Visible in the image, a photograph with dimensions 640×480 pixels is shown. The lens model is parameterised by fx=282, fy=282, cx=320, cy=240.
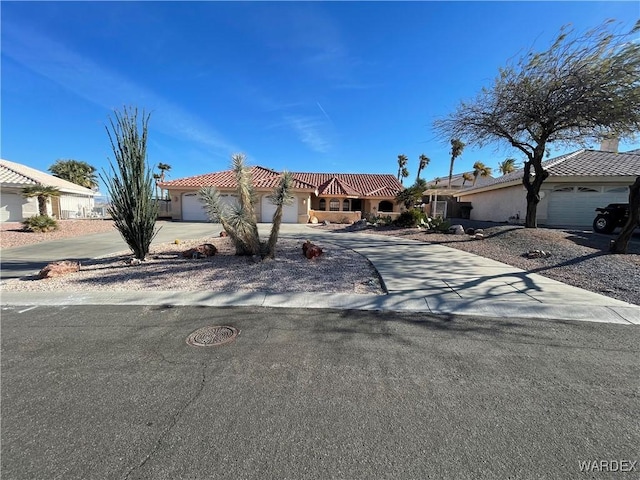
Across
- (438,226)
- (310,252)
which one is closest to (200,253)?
(310,252)

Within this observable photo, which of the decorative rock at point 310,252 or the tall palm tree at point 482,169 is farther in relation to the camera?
the tall palm tree at point 482,169

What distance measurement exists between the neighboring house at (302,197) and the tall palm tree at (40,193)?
7277 mm

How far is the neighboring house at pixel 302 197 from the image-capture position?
23.6 m

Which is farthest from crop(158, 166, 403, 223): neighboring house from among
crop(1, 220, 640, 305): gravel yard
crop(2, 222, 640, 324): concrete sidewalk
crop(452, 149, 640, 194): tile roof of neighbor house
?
crop(2, 222, 640, 324): concrete sidewalk

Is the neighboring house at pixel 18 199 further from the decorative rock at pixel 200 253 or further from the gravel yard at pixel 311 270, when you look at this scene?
the decorative rock at pixel 200 253

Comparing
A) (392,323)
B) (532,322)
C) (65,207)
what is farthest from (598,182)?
(65,207)

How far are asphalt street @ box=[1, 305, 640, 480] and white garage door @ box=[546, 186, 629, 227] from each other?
17339 millimetres

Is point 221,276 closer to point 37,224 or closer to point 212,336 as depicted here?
point 212,336

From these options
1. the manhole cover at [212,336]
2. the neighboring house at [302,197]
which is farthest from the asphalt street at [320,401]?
the neighboring house at [302,197]

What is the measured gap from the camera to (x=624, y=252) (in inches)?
315

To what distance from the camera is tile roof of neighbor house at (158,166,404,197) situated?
24.0 meters

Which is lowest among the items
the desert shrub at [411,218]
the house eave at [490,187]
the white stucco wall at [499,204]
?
the desert shrub at [411,218]

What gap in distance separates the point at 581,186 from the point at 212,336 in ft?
72.6

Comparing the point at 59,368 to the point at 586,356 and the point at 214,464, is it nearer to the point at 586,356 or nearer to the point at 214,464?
the point at 214,464
